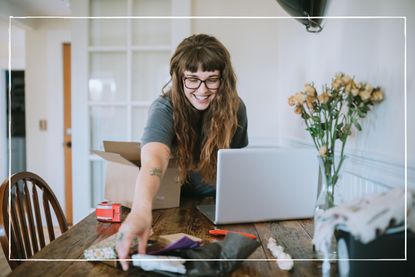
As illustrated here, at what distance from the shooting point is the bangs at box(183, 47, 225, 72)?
890mm

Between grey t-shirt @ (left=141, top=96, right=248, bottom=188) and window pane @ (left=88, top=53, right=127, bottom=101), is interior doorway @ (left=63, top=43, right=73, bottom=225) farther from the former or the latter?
grey t-shirt @ (left=141, top=96, right=248, bottom=188)

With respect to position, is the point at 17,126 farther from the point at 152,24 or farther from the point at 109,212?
the point at 152,24

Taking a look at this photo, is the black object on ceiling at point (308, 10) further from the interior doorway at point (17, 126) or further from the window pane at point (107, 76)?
the interior doorway at point (17, 126)

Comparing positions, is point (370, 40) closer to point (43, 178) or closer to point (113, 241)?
point (113, 241)

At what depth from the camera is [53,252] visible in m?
0.74

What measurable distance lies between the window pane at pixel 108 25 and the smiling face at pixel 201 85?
28cm

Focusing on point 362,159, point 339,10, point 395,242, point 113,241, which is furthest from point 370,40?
point 113,241

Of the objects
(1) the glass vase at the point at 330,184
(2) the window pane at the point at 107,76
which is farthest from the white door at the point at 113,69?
(1) the glass vase at the point at 330,184

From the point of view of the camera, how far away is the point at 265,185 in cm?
94

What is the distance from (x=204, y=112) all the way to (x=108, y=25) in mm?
398

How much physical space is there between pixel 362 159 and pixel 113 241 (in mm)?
591

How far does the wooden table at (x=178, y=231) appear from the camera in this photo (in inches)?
26.3

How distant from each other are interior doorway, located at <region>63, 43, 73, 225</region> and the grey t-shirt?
239mm

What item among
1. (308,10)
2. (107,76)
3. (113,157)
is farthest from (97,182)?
(308,10)
